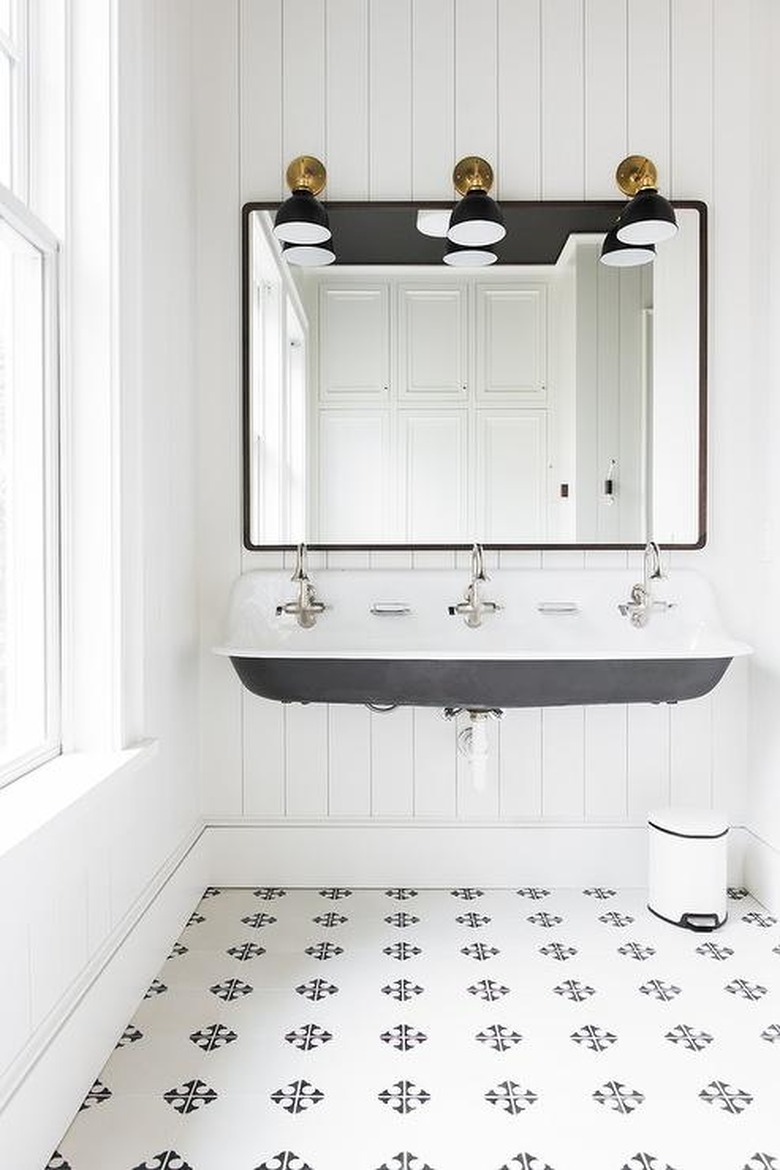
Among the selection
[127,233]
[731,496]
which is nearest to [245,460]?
[127,233]

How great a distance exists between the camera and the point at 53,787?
4.97 feet

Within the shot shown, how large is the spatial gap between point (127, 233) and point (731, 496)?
1738 mm

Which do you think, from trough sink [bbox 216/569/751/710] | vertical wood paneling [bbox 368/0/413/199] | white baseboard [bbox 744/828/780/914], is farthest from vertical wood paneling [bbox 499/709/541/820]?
vertical wood paneling [bbox 368/0/413/199]

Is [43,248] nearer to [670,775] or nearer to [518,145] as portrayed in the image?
[518,145]

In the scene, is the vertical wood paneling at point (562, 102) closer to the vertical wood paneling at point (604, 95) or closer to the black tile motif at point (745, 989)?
the vertical wood paneling at point (604, 95)

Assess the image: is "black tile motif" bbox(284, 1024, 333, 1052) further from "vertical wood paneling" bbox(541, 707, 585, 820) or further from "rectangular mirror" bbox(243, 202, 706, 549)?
"rectangular mirror" bbox(243, 202, 706, 549)

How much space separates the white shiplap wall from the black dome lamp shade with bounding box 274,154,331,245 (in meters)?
0.09

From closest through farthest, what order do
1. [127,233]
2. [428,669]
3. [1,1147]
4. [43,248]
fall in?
[1,1147], [43,248], [127,233], [428,669]

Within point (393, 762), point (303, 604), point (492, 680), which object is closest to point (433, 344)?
point (303, 604)

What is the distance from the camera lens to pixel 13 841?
4.07ft

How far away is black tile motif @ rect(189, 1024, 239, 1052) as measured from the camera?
1.68m

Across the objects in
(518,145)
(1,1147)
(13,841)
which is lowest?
(1,1147)

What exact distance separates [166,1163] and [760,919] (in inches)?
63.4

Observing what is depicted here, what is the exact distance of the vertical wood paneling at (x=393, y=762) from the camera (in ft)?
8.31
